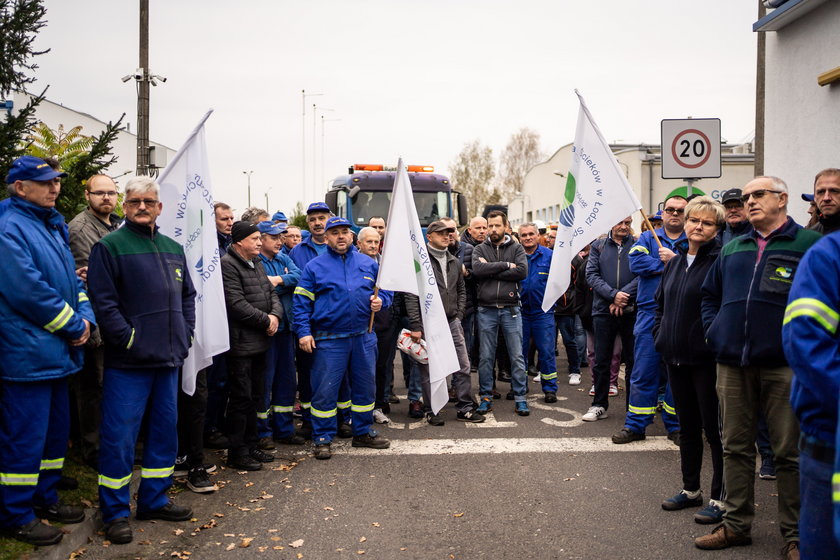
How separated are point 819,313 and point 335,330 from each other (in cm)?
502

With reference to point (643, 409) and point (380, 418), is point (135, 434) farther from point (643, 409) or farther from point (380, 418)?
point (643, 409)

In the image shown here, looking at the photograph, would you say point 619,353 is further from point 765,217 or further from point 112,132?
point 112,132

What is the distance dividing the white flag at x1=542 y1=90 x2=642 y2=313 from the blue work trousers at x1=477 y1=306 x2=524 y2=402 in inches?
48.2

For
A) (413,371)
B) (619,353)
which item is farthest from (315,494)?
(619,353)

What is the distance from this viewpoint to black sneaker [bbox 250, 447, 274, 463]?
269 inches

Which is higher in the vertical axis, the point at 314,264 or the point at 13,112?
the point at 13,112

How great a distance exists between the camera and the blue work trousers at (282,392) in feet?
24.6

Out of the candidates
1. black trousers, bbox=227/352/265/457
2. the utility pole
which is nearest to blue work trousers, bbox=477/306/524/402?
black trousers, bbox=227/352/265/457

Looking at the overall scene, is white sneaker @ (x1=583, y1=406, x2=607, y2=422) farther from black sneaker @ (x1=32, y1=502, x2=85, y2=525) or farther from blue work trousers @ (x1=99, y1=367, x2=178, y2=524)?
black sneaker @ (x1=32, y1=502, x2=85, y2=525)

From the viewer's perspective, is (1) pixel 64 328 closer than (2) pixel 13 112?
Yes

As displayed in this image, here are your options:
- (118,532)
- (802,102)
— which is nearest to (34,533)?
(118,532)

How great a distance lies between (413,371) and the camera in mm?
9000

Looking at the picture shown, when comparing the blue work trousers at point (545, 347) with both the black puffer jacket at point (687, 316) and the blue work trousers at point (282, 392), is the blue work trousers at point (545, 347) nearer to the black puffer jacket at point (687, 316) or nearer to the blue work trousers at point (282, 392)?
the blue work trousers at point (282, 392)

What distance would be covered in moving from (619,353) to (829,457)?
25.1 ft
